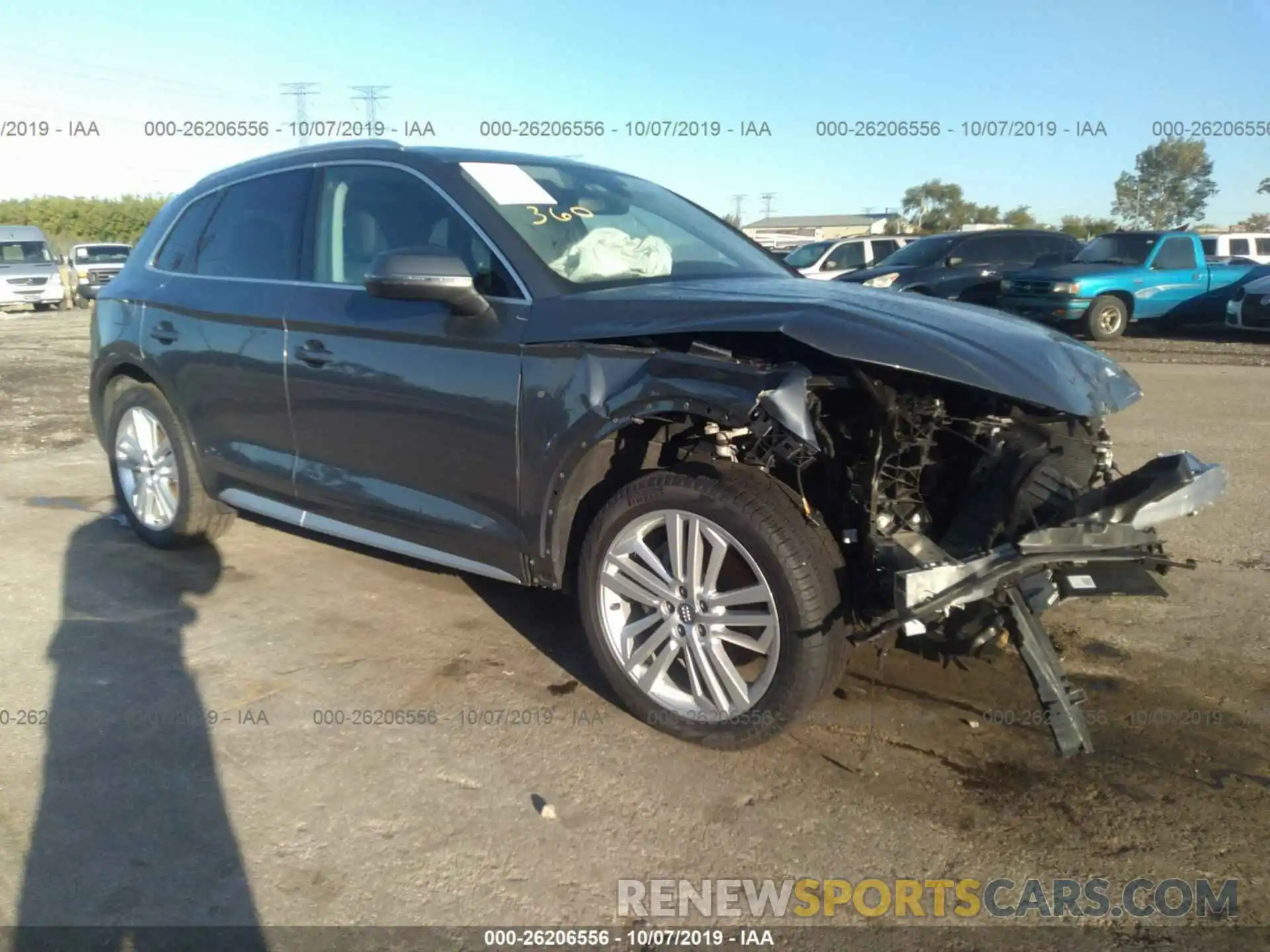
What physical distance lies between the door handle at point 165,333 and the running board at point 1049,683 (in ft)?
12.5

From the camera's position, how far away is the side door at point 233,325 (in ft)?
14.1

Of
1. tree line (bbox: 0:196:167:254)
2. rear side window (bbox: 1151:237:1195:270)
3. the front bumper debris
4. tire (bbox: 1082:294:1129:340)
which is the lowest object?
the front bumper debris

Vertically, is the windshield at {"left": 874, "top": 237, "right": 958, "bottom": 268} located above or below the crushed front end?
above

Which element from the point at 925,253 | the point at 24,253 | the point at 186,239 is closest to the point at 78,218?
the point at 24,253

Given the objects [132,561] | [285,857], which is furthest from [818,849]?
[132,561]

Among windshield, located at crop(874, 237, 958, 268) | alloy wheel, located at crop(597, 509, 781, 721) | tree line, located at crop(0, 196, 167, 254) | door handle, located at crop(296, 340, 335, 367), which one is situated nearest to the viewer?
alloy wheel, located at crop(597, 509, 781, 721)

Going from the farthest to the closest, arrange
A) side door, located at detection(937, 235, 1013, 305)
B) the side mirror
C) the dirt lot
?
1. side door, located at detection(937, 235, 1013, 305)
2. the side mirror
3. the dirt lot

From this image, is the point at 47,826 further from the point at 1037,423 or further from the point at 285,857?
Result: the point at 1037,423

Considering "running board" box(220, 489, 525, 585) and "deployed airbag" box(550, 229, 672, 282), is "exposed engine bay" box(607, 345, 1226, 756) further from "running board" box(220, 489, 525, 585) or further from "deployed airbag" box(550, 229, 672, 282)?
"running board" box(220, 489, 525, 585)

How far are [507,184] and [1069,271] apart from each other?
1374 centimetres

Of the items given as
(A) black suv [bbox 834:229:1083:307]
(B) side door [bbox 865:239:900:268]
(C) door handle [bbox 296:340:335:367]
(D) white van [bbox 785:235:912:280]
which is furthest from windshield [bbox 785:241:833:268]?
(C) door handle [bbox 296:340:335:367]

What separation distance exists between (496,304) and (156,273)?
2475 mm

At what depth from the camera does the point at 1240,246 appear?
20.0 metres

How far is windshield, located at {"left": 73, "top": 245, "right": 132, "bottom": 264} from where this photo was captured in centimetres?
2722
